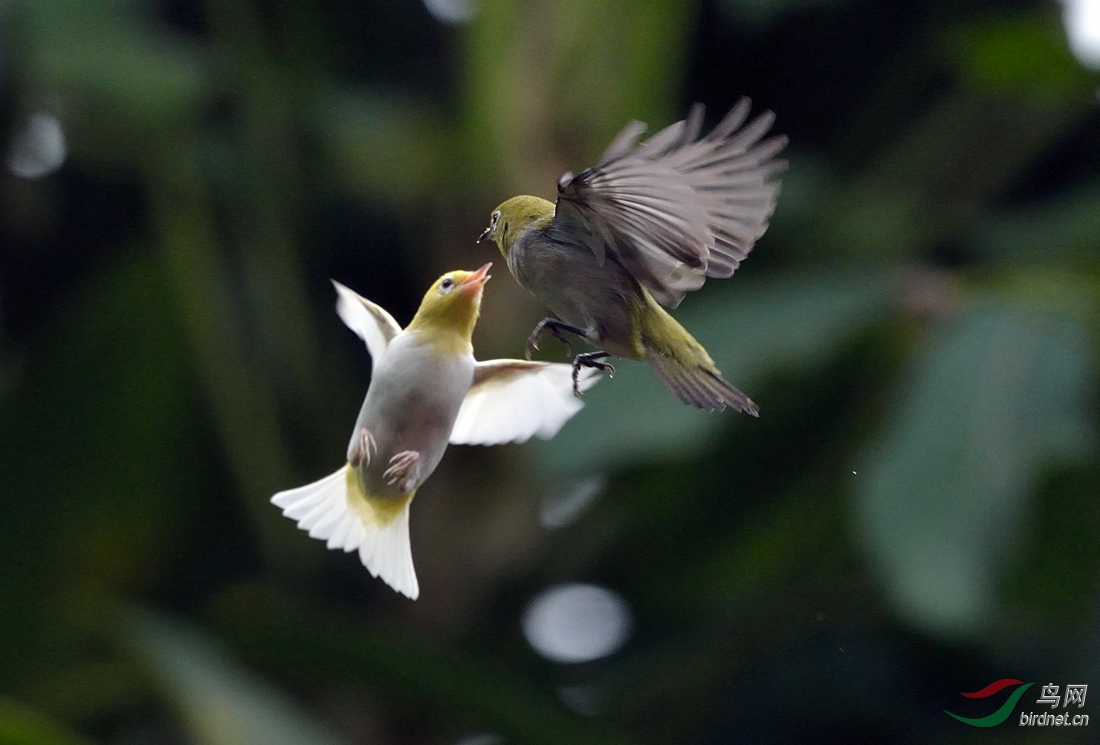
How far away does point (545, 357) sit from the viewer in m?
3.18

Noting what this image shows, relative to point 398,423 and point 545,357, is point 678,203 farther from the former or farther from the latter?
point 545,357

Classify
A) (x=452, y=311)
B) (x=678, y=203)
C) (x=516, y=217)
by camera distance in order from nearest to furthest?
(x=678, y=203) < (x=452, y=311) < (x=516, y=217)

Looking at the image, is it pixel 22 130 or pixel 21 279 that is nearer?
pixel 22 130

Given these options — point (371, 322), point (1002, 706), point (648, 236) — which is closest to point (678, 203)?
point (648, 236)

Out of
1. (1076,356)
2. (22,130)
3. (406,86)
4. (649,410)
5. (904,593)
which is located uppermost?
(406,86)

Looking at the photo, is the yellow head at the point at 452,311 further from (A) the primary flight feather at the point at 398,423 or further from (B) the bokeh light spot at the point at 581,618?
(B) the bokeh light spot at the point at 581,618

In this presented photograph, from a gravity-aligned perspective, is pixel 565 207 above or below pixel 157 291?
below

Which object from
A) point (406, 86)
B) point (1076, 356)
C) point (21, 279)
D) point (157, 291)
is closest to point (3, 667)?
point (157, 291)

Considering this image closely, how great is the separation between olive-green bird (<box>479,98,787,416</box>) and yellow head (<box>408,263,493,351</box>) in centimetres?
6

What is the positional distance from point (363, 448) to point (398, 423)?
0.16 feet

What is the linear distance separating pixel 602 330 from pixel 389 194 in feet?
10.3

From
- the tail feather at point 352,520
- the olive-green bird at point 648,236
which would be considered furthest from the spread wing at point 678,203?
the tail feather at point 352,520

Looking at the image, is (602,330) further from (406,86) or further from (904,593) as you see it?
(406,86)

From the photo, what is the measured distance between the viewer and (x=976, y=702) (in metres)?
4.10
